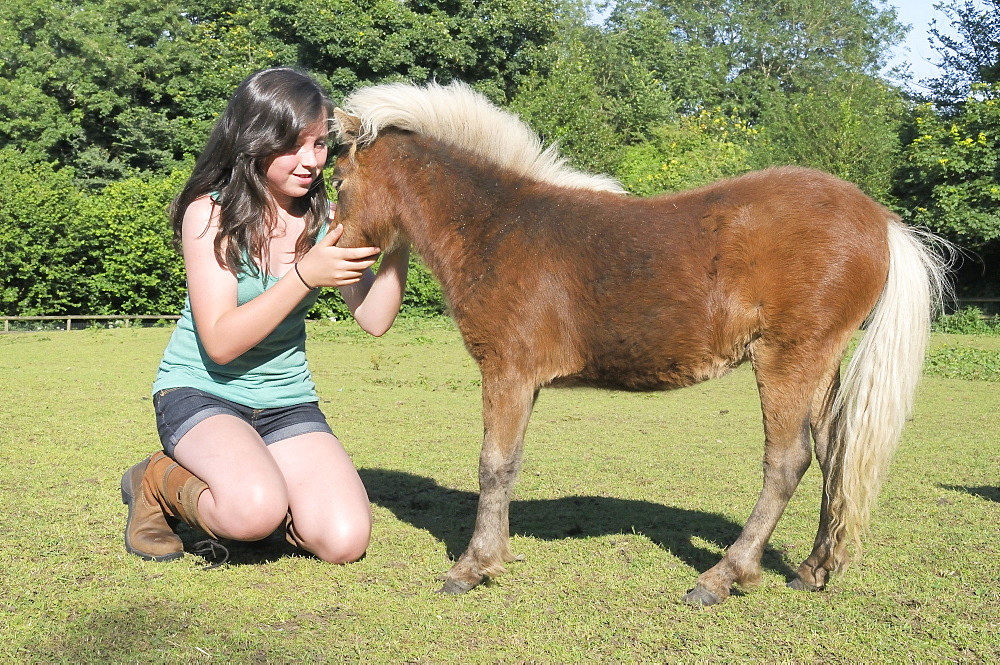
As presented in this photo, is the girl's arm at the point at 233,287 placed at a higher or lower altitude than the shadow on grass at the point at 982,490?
higher

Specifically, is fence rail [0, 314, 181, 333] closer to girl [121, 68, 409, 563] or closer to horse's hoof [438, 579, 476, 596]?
girl [121, 68, 409, 563]

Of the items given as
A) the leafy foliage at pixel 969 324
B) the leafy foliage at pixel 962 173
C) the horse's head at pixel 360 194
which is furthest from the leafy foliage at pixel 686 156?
the horse's head at pixel 360 194

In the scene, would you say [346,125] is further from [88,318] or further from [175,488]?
[88,318]

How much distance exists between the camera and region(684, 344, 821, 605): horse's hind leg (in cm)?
373

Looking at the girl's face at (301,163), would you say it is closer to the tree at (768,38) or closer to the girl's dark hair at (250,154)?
the girl's dark hair at (250,154)

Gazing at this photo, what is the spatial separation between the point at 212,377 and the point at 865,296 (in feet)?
10.1

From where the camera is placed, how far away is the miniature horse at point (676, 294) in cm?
371

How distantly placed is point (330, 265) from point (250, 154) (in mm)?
750

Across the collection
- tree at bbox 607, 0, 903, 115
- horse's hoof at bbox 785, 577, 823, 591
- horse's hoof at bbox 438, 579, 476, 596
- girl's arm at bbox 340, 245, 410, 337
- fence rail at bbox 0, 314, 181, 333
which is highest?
tree at bbox 607, 0, 903, 115

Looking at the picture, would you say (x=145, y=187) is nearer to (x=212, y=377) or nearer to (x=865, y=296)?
(x=212, y=377)

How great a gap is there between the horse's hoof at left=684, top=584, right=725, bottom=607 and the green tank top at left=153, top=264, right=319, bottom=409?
7.21 ft

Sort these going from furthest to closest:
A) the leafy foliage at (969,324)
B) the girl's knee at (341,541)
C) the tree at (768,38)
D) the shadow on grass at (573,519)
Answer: the tree at (768,38), the leafy foliage at (969,324), the shadow on grass at (573,519), the girl's knee at (341,541)

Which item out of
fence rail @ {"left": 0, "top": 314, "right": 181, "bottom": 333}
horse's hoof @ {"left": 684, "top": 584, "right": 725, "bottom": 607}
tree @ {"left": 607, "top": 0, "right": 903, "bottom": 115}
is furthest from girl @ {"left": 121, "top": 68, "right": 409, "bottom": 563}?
tree @ {"left": 607, "top": 0, "right": 903, "bottom": 115}

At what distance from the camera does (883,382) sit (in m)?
3.76
